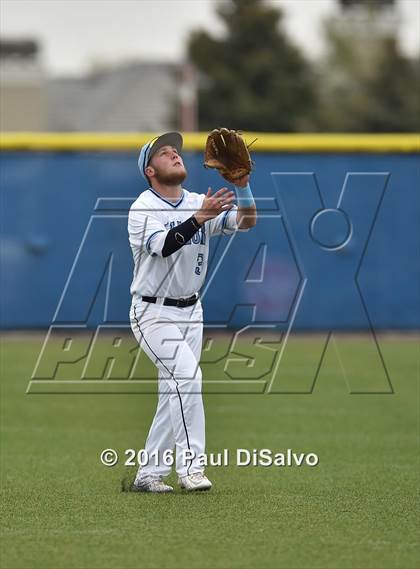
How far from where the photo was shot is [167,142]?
7.21m

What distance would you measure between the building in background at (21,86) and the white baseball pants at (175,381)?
156 feet

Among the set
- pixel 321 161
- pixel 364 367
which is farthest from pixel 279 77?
pixel 364 367

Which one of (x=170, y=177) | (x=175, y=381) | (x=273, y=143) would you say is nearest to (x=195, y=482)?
(x=175, y=381)

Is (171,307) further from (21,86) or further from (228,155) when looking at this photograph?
(21,86)

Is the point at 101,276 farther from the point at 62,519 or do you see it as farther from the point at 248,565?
the point at 248,565

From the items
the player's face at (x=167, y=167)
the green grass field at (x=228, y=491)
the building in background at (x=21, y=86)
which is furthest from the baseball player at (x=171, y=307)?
the building in background at (x=21, y=86)

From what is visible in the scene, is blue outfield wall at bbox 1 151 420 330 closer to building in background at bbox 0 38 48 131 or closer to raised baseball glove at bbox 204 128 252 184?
raised baseball glove at bbox 204 128 252 184

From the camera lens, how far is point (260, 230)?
16.2 metres

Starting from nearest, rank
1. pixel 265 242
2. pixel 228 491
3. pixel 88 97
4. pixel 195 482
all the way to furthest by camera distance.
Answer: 1. pixel 195 482
2. pixel 228 491
3. pixel 265 242
4. pixel 88 97

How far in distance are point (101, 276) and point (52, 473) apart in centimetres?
849

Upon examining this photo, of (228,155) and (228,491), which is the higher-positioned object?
(228,155)

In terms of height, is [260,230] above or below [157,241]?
above

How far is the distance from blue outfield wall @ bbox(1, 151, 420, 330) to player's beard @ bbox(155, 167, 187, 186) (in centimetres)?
896

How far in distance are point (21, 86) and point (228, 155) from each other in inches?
1919
